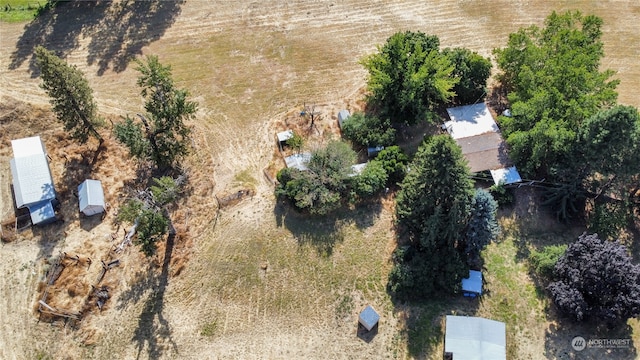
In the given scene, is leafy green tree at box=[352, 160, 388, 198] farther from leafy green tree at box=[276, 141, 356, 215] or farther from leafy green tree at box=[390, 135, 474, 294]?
leafy green tree at box=[390, 135, 474, 294]

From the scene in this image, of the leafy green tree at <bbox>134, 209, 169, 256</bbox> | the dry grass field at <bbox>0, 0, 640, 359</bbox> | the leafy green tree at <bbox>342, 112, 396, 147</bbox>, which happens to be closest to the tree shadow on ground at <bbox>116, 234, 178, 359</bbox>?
the dry grass field at <bbox>0, 0, 640, 359</bbox>

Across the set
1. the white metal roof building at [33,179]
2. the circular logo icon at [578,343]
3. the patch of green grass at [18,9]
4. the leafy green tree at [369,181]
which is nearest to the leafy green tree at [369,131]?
the leafy green tree at [369,181]

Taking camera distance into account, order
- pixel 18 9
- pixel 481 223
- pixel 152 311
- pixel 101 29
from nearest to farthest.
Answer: pixel 481 223
pixel 152 311
pixel 101 29
pixel 18 9

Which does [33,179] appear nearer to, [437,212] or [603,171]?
[437,212]

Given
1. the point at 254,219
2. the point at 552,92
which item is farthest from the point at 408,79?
the point at 254,219

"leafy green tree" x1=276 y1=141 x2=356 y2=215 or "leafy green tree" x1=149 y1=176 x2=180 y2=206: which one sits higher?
"leafy green tree" x1=149 y1=176 x2=180 y2=206

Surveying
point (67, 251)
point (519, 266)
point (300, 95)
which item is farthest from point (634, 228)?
point (67, 251)
